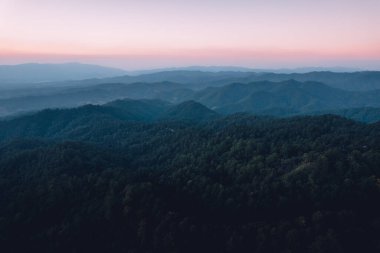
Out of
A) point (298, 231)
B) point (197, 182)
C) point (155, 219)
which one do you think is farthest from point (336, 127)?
point (155, 219)

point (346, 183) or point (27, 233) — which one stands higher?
point (346, 183)

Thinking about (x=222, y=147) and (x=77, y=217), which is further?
(x=222, y=147)

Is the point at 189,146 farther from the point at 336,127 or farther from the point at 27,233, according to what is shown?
the point at 27,233

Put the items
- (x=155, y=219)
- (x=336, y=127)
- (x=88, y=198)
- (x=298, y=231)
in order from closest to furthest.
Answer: (x=298, y=231)
(x=155, y=219)
(x=88, y=198)
(x=336, y=127)

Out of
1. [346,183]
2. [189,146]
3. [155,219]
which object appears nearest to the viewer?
[155,219]

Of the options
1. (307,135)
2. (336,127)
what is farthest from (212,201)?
(336,127)

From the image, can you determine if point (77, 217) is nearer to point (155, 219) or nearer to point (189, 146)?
point (155, 219)
